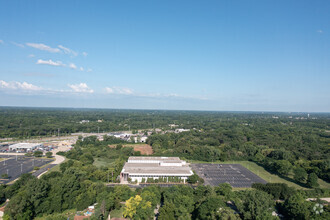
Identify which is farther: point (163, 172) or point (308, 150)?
point (308, 150)

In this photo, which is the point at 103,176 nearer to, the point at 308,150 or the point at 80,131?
the point at 308,150

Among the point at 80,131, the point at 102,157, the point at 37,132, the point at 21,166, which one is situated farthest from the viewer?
the point at 80,131

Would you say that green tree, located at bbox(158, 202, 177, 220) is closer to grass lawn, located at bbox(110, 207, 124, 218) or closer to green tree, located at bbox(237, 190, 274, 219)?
grass lawn, located at bbox(110, 207, 124, 218)

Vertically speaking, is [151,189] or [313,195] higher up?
[151,189]

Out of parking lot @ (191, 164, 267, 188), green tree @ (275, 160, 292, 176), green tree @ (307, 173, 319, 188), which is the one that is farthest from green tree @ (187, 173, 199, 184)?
green tree @ (307, 173, 319, 188)


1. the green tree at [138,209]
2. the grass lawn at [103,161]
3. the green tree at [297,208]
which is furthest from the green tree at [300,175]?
the grass lawn at [103,161]

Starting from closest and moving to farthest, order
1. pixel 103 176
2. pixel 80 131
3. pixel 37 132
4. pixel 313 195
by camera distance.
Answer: pixel 313 195, pixel 103 176, pixel 37 132, pixel 80 131

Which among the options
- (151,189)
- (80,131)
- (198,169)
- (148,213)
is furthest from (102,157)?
(80,131)

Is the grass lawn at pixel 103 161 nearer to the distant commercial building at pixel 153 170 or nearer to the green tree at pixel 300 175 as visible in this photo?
the distant commercial building at pixel 153 170
